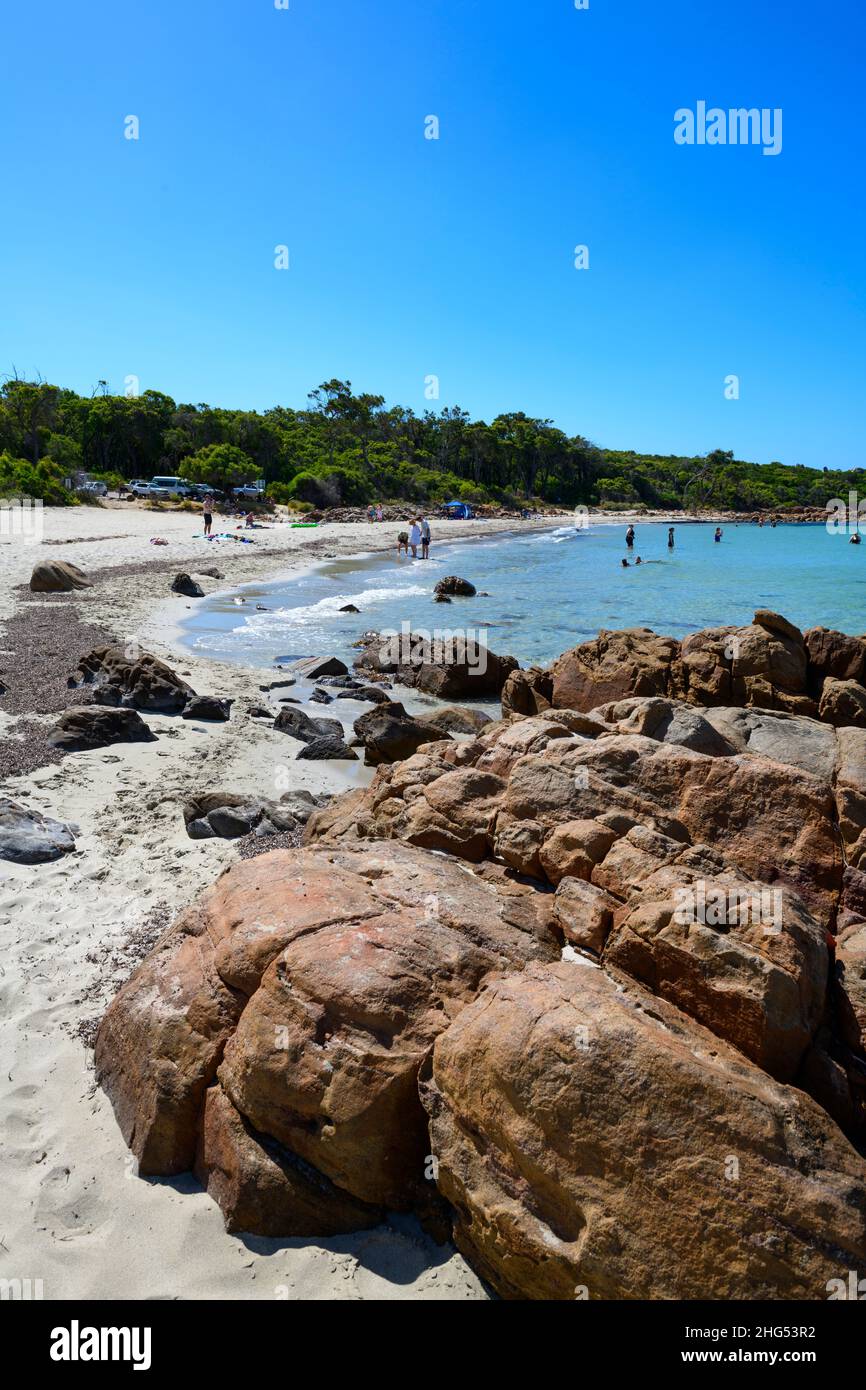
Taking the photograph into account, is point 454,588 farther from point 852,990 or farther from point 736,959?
point 736,959

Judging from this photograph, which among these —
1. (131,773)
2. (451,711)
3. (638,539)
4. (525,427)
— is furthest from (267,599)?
(525,427)

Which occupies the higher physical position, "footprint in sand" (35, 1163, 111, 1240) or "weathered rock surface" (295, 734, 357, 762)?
"weathered rock surface" (295, 734, 357, 762)

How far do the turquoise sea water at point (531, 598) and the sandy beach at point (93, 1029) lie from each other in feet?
25.6

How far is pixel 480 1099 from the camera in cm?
355

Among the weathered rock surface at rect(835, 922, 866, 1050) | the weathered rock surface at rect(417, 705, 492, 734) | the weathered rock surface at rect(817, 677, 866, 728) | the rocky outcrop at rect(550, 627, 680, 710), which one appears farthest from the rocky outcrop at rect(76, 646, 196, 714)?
the weathered rock surface at rect(835, 922, 866, 1050)

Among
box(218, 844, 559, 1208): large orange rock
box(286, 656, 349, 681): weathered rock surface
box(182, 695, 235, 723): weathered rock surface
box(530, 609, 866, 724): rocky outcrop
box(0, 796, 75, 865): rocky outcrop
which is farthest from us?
box(286, 656, 349, 681): weathered rock surface

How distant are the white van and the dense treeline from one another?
2873 millimetres

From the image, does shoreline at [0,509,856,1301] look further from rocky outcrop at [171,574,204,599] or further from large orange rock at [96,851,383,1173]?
rocky outcrop at [171,574,204,599]

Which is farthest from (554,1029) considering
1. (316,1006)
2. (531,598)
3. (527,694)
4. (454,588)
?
(531,598)

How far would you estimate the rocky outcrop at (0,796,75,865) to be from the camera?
7172 millimetres

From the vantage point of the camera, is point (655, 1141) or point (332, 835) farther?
point (332, 835)

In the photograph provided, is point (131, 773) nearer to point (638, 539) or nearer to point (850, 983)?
point (850, 983)

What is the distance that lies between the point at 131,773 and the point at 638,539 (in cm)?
7638

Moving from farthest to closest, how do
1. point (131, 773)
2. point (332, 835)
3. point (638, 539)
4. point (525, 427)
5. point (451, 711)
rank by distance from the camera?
point (525, 427)
point (638, 539)
point (451, 711)
point (131, 773)
point (332, 835)
